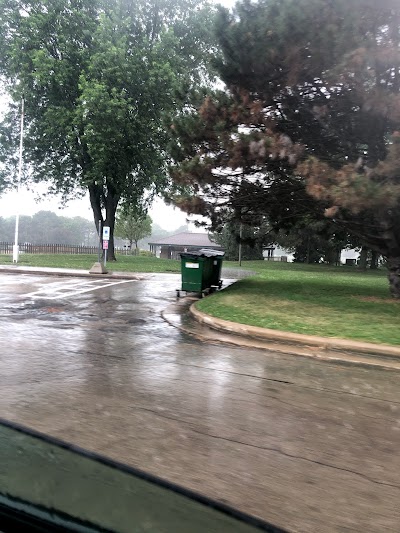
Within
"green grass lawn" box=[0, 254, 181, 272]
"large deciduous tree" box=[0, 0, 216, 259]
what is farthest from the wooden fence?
"large deciduous tree" box=[0, 0, 216, 259]

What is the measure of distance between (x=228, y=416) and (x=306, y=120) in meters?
10.0

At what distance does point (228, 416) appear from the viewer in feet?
14.2

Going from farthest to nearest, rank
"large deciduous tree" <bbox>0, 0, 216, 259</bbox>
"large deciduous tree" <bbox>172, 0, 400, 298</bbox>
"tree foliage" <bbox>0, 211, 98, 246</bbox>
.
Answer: "tree foliage" <bbox>0, 211, 98, 246</bbox> < "large deciduous tree" <bbox>0, 0, 216, 259</bbox> < "large deciduous tree" <bbox>172, 0, 400, 298</bbox>

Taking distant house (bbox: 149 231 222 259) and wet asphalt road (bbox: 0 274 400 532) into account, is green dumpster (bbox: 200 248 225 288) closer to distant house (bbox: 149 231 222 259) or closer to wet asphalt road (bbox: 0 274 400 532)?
wet asphalt road (bbox: 0 274 400 532)

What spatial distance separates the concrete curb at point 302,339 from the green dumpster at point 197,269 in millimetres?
3922

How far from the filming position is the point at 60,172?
3231cm

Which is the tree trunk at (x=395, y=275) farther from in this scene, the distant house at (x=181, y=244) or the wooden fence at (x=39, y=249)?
the distant house at (x=181, y=244)

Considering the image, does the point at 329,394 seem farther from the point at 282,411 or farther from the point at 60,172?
the point at 60,172

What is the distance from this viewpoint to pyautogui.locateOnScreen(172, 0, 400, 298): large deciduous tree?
32.7ft

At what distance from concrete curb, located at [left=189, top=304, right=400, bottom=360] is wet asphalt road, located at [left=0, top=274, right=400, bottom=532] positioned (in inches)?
Answer: 31.8

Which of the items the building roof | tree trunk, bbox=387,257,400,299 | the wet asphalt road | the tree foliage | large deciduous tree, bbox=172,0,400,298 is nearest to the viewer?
the wet asphalt road

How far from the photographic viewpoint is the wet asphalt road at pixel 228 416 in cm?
296

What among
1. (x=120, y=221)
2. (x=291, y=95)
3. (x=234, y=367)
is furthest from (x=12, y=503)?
(x=120, y=221)

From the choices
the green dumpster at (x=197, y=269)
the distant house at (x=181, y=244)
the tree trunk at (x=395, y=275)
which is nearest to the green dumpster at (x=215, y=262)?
the green dumpster at (x=197, y=269)
